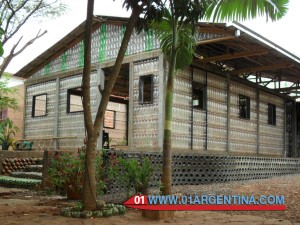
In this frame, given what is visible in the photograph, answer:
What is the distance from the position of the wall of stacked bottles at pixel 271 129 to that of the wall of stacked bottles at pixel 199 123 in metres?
4.21

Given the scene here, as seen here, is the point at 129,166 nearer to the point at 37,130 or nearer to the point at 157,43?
the point at 157,43

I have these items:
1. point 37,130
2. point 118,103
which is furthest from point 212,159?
point 118,103

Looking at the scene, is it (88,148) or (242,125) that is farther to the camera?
(242,125)

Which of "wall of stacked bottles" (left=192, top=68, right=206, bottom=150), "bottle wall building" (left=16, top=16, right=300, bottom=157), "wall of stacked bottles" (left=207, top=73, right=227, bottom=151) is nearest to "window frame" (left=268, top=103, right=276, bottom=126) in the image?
"bottle wall building" (left=16, top=16, right=300, bottom=157)

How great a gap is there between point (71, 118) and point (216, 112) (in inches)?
215

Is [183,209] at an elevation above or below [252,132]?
below

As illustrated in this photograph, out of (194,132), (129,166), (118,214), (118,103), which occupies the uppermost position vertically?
(118,103)

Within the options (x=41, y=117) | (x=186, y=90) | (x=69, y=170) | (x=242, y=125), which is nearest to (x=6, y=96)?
(x=41, y=117)

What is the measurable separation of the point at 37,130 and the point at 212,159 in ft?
26.4

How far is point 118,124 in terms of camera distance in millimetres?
21219

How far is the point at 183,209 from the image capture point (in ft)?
21.1

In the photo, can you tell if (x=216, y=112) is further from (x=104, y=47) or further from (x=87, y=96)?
(x=87, y=96)

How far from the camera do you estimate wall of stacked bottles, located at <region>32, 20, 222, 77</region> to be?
12.3m

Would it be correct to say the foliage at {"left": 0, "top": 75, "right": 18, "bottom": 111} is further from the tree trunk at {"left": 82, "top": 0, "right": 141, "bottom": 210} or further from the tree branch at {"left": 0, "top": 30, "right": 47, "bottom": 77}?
the tree trunk at {"left": 82, "top": 0, "right": 141, "bottom": 210}
